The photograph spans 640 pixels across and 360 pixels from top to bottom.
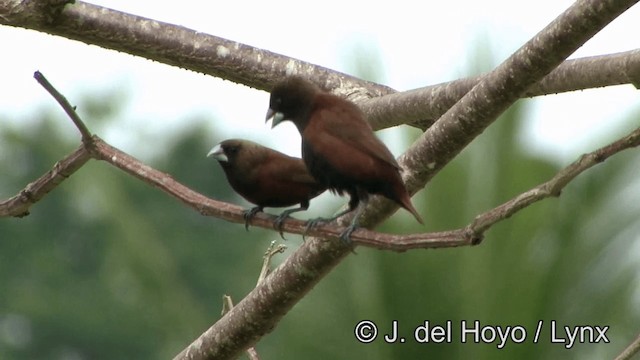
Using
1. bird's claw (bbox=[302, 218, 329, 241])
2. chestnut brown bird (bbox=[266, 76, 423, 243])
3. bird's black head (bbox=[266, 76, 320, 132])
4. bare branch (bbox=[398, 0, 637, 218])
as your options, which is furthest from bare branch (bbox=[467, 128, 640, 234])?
bird's black head (bbox=[266, 76, 320, 132])

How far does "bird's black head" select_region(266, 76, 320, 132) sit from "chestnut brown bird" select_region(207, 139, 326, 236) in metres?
0.29

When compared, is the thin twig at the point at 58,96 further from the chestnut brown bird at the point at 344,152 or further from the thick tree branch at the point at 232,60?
the thick tree branch at the point at 232,60

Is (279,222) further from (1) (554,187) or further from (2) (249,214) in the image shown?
(1) (554,187)

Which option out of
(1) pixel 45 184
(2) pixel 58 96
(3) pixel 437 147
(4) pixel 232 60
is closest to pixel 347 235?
(3) pixel 437 147

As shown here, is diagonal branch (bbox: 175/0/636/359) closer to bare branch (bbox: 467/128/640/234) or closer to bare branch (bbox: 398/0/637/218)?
bare branch (bbox: 398/0/637/218)

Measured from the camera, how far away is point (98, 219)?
23.9 meters

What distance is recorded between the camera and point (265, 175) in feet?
14.7

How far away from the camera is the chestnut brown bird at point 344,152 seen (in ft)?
12.7

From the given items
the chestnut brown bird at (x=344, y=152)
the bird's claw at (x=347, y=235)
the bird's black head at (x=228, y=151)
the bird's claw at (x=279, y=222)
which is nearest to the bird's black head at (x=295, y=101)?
the chestnut brown bird at (x=344, y=152)

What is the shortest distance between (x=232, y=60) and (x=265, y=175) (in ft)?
1.75

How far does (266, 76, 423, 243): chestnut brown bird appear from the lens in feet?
12.7

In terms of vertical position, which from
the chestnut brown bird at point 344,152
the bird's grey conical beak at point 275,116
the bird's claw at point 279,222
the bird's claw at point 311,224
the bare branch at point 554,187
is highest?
the bird's grey conical beak at point 275,116

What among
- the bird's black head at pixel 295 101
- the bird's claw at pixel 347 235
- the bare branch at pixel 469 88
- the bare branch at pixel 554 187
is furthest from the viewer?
the bird's black head at pixel 295 101

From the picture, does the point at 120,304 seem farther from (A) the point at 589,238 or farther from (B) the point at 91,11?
(B) the point at 91,11
